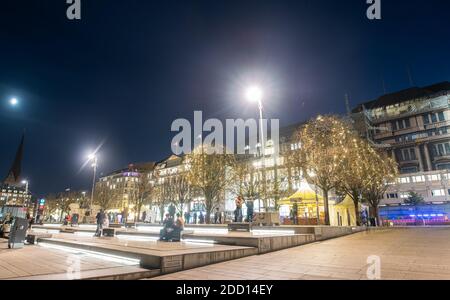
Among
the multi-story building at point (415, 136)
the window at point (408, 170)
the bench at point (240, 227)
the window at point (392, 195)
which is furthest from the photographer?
the window at point (408, 170)

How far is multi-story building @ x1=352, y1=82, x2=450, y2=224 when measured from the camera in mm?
58969

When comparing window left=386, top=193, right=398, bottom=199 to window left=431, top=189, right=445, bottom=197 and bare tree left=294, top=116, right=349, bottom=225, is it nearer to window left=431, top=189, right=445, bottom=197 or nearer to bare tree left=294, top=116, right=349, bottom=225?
window left=431, top=189, right=445, bottom=197

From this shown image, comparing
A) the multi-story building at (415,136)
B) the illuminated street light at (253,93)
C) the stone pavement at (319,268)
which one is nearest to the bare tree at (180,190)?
the illuminated street light at (253,93)

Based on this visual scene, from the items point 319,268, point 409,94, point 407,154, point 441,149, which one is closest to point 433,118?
point 441,149

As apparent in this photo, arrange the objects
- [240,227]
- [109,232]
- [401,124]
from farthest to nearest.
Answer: [401,124] → [109,232] → [240,227]

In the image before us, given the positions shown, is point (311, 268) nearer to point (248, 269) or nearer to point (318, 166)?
point (248, 269)

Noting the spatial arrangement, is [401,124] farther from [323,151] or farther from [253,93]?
[253,93]

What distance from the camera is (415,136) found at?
68.0 meters

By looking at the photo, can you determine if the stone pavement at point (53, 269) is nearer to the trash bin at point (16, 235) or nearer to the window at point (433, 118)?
the trash bin at point (16, 235)

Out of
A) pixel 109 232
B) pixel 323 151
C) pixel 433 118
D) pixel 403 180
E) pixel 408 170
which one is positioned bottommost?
pixel 109 232

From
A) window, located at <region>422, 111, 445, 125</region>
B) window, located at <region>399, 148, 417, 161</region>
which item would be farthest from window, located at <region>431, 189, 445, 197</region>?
window, located at <region>422, 111, 445, 125</region>

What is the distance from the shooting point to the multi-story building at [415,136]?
193 feet

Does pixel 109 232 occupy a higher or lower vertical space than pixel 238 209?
lower

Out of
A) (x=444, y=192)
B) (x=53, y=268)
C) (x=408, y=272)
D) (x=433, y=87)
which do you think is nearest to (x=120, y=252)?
(x=53, y=268)
